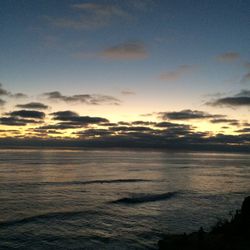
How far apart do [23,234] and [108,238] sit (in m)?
8.04

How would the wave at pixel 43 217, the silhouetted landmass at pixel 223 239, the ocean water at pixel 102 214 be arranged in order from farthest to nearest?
the wave at pixel 43 217
the ocean water at pixel 102 214
the silhouetted landmass at pixel 223 239

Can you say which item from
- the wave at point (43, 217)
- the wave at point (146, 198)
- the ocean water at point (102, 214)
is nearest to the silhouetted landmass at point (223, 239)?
the ocean water at point (102, 214)

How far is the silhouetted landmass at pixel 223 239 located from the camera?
71.7ft

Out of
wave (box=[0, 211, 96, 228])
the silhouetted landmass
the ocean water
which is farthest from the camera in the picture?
wave (box=[0, 211, 96, 228])

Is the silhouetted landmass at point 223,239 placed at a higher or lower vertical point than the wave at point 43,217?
higher

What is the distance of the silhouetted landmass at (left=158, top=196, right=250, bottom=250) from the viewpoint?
21.8m

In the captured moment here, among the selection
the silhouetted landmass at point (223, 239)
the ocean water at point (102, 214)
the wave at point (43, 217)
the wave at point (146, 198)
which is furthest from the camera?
the wave at point (146, 198)

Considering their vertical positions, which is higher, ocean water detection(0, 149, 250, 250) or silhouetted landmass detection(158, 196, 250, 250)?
silhouetted landmass detection(158, 196, 250, 250)

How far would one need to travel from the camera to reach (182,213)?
40906mm

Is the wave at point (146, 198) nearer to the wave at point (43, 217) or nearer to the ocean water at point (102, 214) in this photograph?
the ocean water at point (102, 214)

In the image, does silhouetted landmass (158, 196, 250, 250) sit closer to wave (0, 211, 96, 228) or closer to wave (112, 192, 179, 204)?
wave (0, 211, 96, 228)

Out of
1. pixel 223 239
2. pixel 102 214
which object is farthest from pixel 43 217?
pixel 223 239

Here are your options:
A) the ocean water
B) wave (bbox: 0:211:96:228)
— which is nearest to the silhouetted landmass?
the ocean water

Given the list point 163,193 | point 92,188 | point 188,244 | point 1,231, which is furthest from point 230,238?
point 92,188
